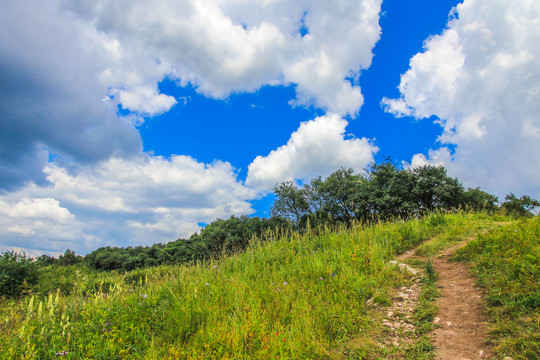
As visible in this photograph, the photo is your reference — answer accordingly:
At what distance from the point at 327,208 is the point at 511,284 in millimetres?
30446

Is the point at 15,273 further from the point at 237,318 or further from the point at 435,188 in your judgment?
the point at 435,188

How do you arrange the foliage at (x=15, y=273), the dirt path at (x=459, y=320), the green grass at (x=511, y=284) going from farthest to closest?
the foliage at (x=15, y=273), the dirt path at (x=459, y=320), the green grass at (x=511, y=284)

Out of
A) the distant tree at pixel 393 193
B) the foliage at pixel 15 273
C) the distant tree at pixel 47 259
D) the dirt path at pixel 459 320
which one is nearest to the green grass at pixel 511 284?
the dirt path at pixel 459 320

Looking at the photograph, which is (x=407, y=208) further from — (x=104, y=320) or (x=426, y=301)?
(x=104, y=320)

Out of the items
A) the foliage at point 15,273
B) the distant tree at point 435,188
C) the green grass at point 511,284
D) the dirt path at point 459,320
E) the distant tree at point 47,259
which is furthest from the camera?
the distant tree at point 47,259

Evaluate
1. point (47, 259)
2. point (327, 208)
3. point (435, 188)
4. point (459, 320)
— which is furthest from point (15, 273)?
point (435, 188)


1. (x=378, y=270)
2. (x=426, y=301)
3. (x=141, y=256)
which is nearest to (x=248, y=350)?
(x=426, y=301)

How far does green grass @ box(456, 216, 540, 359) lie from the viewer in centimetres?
385

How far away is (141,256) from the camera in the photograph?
35.7 m

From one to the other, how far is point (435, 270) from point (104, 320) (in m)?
7.75

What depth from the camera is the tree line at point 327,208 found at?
2217cm

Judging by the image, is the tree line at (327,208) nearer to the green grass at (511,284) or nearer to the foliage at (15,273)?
the foliage at (15,273)

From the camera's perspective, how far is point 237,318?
4.71 m

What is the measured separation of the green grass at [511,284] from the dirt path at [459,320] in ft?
0.65
